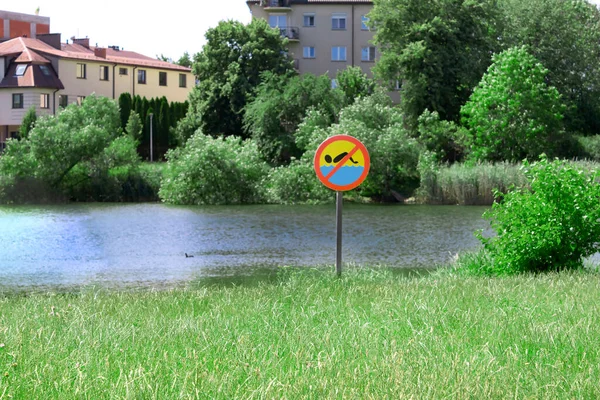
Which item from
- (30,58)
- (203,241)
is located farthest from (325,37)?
(203,241)

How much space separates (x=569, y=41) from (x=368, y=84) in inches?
618

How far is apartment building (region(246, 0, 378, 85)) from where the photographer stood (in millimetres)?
84188

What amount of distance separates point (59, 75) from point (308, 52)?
23.1m

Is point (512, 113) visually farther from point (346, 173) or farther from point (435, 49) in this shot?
point (346, 173)

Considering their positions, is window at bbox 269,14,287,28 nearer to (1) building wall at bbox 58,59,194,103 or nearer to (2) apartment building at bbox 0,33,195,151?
(2) apartment building at bbox 0,33,195,151

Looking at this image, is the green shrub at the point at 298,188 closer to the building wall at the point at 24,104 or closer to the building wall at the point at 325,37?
the building wall at the point at 325,37

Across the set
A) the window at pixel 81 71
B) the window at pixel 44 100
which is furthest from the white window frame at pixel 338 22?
the window at pixel 44 100

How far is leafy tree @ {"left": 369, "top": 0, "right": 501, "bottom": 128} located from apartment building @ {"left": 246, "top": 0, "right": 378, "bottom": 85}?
20.4m

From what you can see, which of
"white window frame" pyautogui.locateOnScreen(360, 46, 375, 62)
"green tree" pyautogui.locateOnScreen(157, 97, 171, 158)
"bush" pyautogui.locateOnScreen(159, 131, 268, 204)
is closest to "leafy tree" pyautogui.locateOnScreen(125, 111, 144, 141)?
"green tree" pyautogui.locateOnScreen(157, 97, 171, 158)

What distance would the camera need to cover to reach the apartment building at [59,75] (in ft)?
264

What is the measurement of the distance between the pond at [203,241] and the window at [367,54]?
40240 mm

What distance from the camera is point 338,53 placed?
8462cm

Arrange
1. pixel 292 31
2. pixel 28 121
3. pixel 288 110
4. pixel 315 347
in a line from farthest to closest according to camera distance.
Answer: pixel 292 31
pixel 28 121
pixel 288 110
pixel 315 347

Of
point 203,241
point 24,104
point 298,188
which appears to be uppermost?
point 24,104
